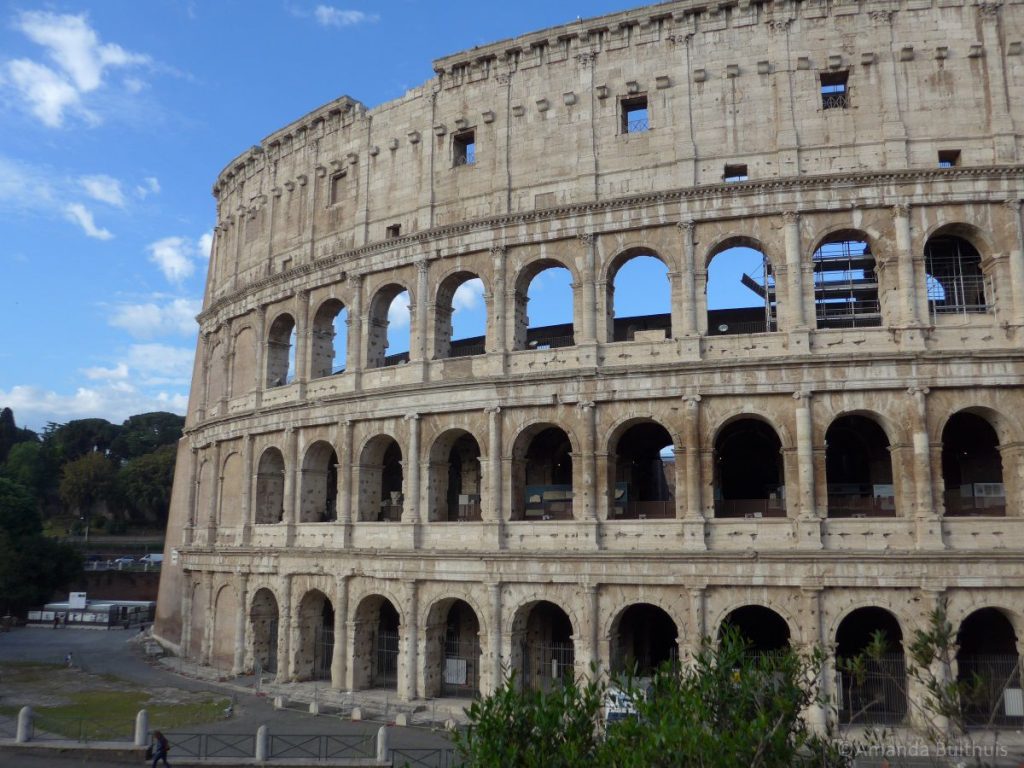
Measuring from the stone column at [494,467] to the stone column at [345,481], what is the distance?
201 inches

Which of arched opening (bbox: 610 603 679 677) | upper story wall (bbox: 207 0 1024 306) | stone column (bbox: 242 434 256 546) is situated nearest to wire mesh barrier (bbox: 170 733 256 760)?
stone column (bbox: 242 434 256 546)

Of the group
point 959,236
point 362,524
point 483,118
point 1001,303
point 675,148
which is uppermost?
point 483,118

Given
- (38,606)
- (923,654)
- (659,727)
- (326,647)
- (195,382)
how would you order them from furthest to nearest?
1. (38,606)
2. (195,382)
3. (326,647)
4. (923,654)
5. (659,727)

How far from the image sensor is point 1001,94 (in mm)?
22234

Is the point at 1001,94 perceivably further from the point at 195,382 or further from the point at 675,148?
the point at 195,382

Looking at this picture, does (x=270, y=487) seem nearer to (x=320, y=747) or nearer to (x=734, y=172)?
(x=320, y=747)

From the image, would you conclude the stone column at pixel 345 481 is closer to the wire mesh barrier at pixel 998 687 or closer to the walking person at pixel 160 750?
the walking person at pixel 160 750

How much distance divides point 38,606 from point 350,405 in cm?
3240

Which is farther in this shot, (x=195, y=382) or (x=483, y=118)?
(x=195, y=382)

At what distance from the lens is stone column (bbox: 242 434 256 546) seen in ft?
98.8

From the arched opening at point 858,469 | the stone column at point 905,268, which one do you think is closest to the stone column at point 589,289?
the arched opening at point 858,469

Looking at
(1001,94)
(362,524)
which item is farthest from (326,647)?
(1001,94)

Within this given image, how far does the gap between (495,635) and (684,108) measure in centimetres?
1554

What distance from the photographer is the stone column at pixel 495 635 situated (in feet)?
76.5
